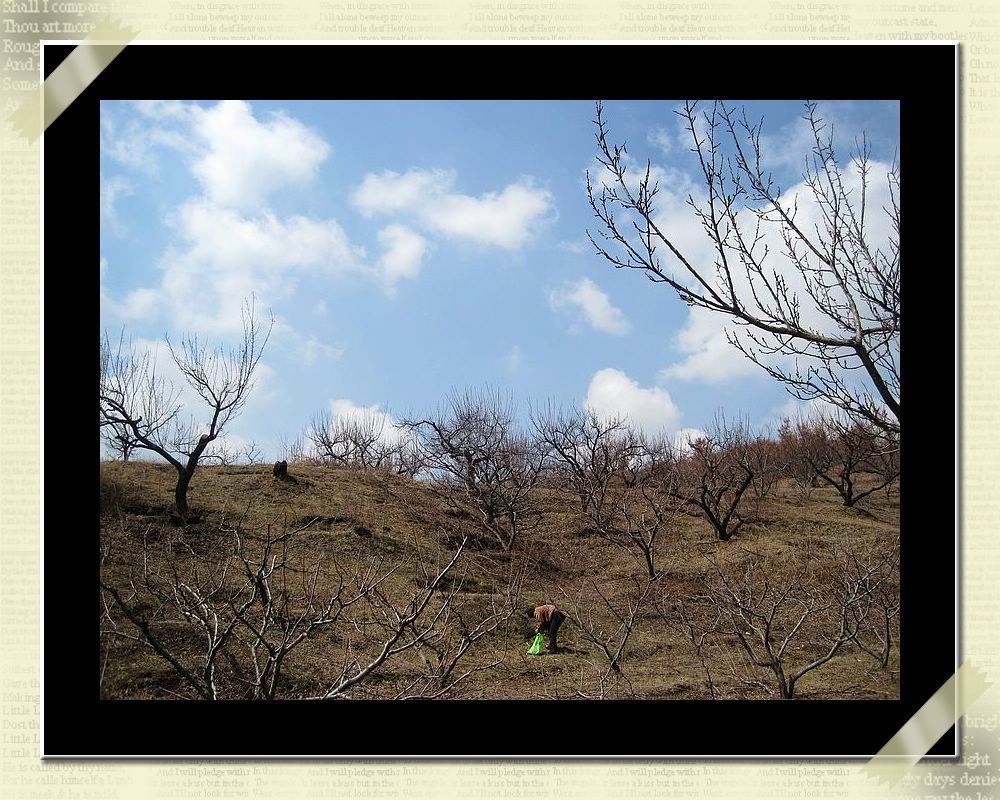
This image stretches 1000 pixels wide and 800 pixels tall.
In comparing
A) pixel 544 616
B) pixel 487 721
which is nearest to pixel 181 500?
pixel 544 616

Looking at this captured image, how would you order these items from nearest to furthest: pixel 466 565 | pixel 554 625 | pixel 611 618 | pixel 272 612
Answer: pixel 272 612
pixel 554 625
pixel 466 565
pixel 611 618

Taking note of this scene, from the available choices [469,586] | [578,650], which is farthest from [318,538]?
[578,650]

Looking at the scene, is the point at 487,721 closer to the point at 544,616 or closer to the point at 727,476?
the point at 544,616

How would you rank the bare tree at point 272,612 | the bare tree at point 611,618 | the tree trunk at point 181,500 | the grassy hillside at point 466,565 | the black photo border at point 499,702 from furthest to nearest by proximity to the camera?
the tree trunk at point 181,500 → the bare tree at point 611,618 → the grassy hillside at point 466,565 → the bare tree at point 272,612 → the black photo border at point 499,702

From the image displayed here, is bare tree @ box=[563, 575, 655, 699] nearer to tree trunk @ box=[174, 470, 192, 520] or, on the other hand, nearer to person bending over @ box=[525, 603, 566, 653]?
person bending over @ box=[525, 603, 566, 653]

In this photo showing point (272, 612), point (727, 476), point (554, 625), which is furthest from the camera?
point (727, 476)

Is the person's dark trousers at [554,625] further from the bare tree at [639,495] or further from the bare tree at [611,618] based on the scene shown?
the bare tree at [639,495]

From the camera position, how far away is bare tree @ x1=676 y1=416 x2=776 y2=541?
4.81 m

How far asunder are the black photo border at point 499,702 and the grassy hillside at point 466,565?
91 cm

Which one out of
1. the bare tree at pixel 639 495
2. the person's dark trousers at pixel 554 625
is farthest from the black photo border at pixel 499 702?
the bare tree at pixel 639 495

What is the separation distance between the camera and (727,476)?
5.19 m

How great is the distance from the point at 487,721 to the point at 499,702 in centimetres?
4

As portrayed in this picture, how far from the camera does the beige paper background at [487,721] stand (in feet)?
3.23

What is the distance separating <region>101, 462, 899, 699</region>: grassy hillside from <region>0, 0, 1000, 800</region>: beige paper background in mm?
Result: 871
